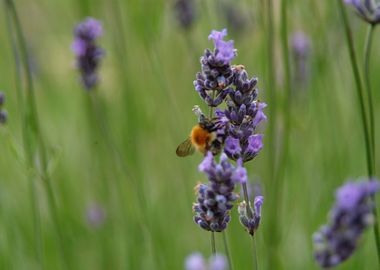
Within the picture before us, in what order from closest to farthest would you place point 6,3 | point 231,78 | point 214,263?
point 214,263 < point 231,78 < point 6,3

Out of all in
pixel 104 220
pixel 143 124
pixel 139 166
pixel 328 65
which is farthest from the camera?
pixel 143 124

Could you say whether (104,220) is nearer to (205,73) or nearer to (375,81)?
(375,81)

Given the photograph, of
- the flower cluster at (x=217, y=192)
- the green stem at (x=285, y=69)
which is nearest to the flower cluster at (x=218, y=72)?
the flower cluster at (x=217, y=192)

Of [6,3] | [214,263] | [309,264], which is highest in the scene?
[6,3]

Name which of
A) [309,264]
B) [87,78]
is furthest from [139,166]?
[309,264]

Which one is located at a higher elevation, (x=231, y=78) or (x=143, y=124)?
(x=231, y=78)

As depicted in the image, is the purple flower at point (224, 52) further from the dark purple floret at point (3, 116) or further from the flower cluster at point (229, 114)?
the dark purple floret at point (3, 116)

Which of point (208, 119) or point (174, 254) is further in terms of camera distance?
point (174, 254)
